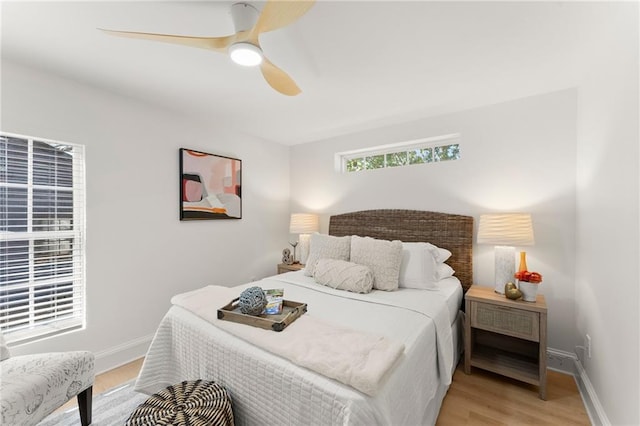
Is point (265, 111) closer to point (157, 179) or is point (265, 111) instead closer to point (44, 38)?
point (157, 179)

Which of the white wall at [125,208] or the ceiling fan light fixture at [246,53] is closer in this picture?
the ceiling fan light fixture at [246,53]

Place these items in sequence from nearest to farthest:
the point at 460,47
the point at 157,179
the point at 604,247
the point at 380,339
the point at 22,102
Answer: the point at 380,339, the point at 604,247, the point at 460,47, the point at 22,102, the point at 157,179

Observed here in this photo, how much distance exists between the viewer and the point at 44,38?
5.44ft

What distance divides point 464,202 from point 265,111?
91.2 inches

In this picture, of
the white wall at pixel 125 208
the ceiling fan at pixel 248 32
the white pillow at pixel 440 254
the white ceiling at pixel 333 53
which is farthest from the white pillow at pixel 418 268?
the white wall at pixel 125 208

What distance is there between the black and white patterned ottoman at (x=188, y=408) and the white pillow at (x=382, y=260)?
1453 millimetres

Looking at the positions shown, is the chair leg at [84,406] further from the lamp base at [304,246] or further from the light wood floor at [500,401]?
the lamp base at [304,246]

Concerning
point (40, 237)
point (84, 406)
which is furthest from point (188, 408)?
point (40, 237)

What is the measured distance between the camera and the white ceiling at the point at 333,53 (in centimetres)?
144

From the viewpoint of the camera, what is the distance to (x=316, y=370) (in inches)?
44.7

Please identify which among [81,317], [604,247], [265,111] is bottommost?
[81,317]

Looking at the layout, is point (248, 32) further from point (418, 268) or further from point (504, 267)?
point (504, 267)

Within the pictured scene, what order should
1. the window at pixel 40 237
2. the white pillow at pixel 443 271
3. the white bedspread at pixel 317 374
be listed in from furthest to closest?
the white pillow at pixel 443 271
the window at pixel 40 237
the white bedspread at pixel 317 374

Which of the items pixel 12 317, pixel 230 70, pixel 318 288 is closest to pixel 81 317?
pixel 12 317
